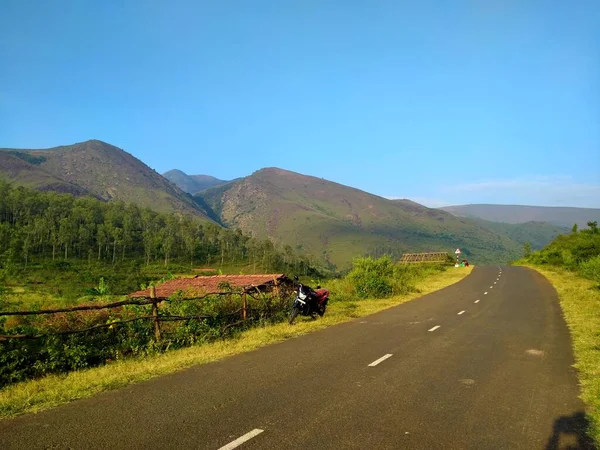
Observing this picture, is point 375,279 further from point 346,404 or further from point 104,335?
point 346,404

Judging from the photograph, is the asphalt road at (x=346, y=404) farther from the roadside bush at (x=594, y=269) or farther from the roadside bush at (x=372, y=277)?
the roadside bush at (x=594, y=269)

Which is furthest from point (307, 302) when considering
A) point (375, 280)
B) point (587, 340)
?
point (375, 280)

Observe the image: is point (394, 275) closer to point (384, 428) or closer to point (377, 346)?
point (377, 346)

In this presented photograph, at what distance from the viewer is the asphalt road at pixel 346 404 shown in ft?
19.1

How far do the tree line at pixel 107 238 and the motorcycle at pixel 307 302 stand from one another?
11611 cm

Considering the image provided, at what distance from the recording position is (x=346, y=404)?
23.7 ft

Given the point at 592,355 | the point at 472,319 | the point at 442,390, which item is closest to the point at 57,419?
the point at 442,390

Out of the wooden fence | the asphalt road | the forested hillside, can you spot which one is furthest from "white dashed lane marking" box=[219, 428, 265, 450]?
the forested hillside

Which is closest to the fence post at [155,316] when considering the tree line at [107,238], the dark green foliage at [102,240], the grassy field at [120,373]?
the grassy field at [120,373]

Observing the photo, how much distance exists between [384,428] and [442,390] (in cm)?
234

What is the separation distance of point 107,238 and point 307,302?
138278mm

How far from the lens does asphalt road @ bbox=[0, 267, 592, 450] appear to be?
229 inches

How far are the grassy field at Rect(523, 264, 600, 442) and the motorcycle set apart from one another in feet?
28.4

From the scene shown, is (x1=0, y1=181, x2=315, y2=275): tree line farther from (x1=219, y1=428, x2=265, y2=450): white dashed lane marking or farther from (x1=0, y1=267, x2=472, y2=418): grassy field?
(x1=219, y1=428, x2=265, y2=450): white dashed lane marking
